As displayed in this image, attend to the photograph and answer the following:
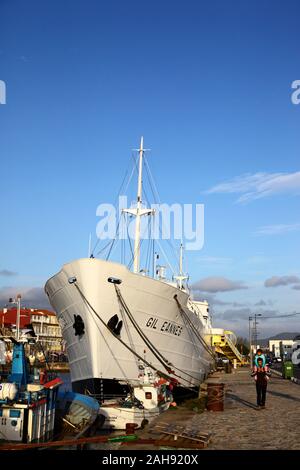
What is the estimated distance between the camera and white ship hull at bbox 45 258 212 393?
58.8 feet

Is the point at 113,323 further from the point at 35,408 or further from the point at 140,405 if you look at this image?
the point at 35,408

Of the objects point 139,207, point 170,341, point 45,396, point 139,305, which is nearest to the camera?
point 45,396

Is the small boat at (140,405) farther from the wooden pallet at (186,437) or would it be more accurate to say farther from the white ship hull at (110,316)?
the wooden pallet at (186,437)

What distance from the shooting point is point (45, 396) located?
10570mm

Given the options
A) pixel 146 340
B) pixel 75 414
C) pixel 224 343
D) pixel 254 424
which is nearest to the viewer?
pixel 254 424

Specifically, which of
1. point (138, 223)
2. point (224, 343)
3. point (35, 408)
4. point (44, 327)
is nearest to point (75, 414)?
point (35, 408)

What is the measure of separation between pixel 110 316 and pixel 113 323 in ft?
0.90

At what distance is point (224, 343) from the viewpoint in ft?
155

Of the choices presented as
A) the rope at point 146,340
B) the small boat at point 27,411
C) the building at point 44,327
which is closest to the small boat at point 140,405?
the rope at point 146,340

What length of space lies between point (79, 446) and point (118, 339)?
7.93 meters

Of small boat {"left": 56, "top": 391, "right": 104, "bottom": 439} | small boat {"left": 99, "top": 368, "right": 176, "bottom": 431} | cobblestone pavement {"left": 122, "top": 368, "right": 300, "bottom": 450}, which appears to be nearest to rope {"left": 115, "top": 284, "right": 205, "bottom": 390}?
small boat {"left": 99, "top": 368, "right": 176, "bottom": 431}

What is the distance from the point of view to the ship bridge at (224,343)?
44.5m
